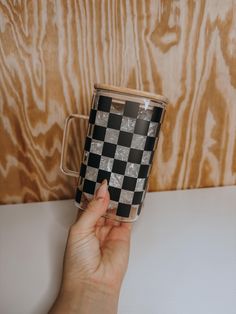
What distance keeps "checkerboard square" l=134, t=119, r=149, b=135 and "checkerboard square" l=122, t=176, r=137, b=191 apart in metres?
0.10

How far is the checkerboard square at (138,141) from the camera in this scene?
59cm

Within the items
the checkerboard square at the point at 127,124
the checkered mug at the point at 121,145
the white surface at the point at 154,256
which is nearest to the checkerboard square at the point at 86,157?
the checkered mug at the point at 121,145

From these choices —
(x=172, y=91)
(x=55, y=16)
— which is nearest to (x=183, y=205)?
(x=172, y=91)

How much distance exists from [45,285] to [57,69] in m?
0.54

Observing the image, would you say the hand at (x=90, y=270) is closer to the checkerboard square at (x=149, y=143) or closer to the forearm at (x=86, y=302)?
the forearm at (x=86, y=302)

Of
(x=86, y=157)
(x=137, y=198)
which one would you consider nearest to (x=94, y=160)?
(x=86, y=157)

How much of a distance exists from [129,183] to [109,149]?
0.08m

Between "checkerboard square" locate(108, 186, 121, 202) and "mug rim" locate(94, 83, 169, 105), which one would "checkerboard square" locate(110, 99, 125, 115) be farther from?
"checkerboard square" locate(108, 186, 121, 202)

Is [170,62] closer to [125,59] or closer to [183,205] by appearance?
[125,59]

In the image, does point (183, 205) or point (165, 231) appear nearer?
point (165, 231)

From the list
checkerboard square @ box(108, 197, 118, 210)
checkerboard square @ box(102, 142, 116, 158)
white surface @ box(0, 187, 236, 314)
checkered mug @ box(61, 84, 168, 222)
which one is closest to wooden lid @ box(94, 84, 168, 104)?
checkered mug @ box(61, 84, 168, 222)

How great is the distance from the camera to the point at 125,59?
81cm

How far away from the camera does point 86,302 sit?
1.77 ft

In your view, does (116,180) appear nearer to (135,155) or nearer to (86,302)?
(135,155)
